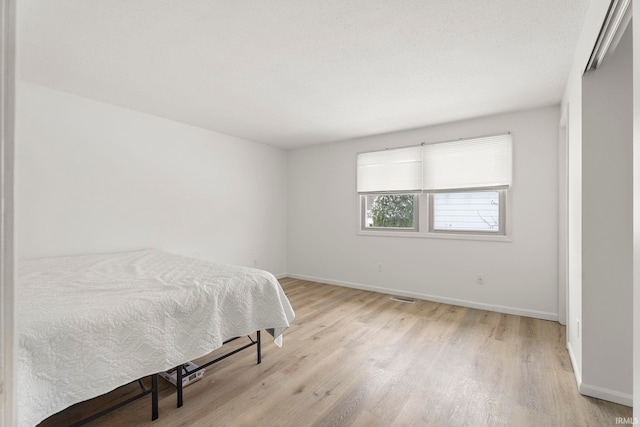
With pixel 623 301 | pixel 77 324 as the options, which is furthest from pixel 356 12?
pixel 623 301

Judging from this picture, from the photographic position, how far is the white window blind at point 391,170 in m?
4.09

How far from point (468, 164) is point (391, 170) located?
3.30 ft

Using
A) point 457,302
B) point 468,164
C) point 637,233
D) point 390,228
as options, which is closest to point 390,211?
point 390,228

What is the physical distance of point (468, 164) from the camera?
12.1 feet

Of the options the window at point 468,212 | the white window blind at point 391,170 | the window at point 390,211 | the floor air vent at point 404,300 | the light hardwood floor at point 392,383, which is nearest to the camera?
the light hardwood floor at point 392,383

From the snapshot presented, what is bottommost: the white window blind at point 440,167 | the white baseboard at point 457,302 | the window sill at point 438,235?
the white baseboard at point 457,302

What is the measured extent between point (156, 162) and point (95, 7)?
6.88 feet

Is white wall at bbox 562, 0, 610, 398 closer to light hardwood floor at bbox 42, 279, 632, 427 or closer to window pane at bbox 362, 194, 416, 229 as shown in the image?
light hardwood floor at bbox 42, 279, 632, 427

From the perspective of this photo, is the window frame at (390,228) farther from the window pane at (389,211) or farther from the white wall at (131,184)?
the white wall at (131,184)

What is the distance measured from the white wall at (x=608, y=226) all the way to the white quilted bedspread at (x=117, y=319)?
2011 mm

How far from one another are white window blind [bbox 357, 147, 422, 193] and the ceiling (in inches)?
33.1

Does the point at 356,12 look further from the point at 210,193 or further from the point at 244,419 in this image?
the point at 210,193

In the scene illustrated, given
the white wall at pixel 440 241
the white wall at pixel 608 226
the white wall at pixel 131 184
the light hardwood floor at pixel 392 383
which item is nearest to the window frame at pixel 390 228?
the white wall at pixel 440 241

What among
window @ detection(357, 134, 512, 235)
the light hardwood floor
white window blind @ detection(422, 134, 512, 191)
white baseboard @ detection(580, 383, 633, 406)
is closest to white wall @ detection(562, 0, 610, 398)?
white baseboard @ detection(580, 383, 633, 406)
